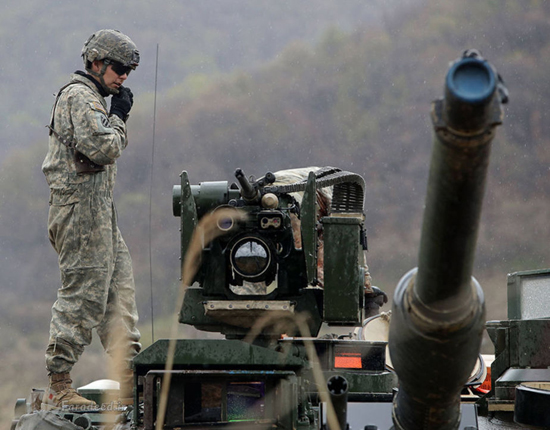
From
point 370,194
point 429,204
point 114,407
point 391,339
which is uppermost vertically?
point 370,194

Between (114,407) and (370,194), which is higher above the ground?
(370,194)

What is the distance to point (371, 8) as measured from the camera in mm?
23516

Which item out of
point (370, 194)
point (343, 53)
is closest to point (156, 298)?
point (370, 194)

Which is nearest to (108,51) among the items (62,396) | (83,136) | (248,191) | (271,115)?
(83,136)

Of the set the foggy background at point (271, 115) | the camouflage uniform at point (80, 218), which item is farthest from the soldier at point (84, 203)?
the foggy background at point (271, 115)

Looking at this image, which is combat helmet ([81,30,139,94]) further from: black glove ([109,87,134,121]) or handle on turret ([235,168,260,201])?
handle on turret ([235,168,260,201])

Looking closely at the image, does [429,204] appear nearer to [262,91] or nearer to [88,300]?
[88,300]

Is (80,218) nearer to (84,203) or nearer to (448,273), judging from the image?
(84,203)

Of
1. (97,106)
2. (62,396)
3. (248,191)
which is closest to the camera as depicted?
(248,191)

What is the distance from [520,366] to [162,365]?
1.99m

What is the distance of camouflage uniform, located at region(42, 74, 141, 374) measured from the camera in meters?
6.61

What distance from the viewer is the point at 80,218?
670 cm

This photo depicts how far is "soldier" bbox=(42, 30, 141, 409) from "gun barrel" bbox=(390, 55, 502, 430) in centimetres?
292

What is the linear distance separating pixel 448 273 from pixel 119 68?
4.12 metres
